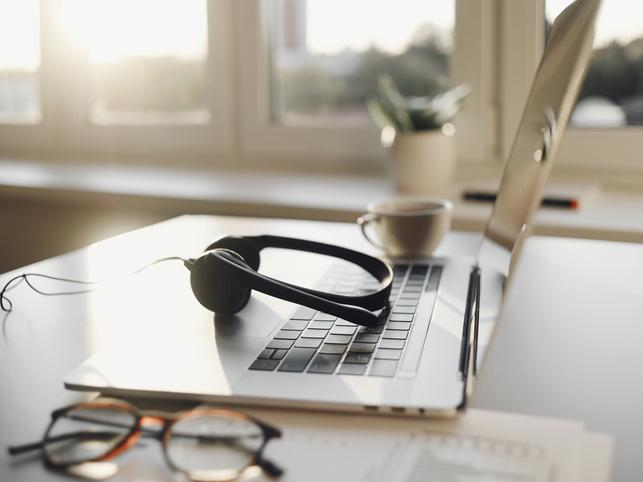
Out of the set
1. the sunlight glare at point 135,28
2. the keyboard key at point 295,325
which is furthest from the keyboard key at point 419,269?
the sunlight glare at point 135,28

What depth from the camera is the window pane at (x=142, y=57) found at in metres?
2.19

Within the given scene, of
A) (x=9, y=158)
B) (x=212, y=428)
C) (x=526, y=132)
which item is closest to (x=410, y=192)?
(x=526, y=132)

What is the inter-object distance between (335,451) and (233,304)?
0.82ft

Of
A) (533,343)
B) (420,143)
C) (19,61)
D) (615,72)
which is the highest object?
(19,61)

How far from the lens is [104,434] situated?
48cm

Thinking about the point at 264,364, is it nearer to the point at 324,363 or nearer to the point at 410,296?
the point at 324,363

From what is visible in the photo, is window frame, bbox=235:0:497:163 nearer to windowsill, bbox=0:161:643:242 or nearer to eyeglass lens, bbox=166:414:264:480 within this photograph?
windowsill, bbox=0:161:643:242

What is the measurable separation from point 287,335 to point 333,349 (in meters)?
0.05

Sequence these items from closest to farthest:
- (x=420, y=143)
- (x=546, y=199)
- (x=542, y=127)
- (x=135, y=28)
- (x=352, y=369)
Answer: (x=352, y=369) → (x=542, y=127) → (x=546, y=199) → (x=420, y=143) → (x=135, y=28)

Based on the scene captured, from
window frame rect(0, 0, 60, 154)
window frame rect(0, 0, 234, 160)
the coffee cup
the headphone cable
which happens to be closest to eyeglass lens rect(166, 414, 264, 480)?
the headphone cable

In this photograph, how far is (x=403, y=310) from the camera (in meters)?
0.71

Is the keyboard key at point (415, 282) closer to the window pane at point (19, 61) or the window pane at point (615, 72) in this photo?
the window pane at point (615, 72)

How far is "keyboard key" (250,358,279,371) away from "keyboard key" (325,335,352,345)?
0.06 m

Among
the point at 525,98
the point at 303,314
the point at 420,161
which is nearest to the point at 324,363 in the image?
the point at 303,314
